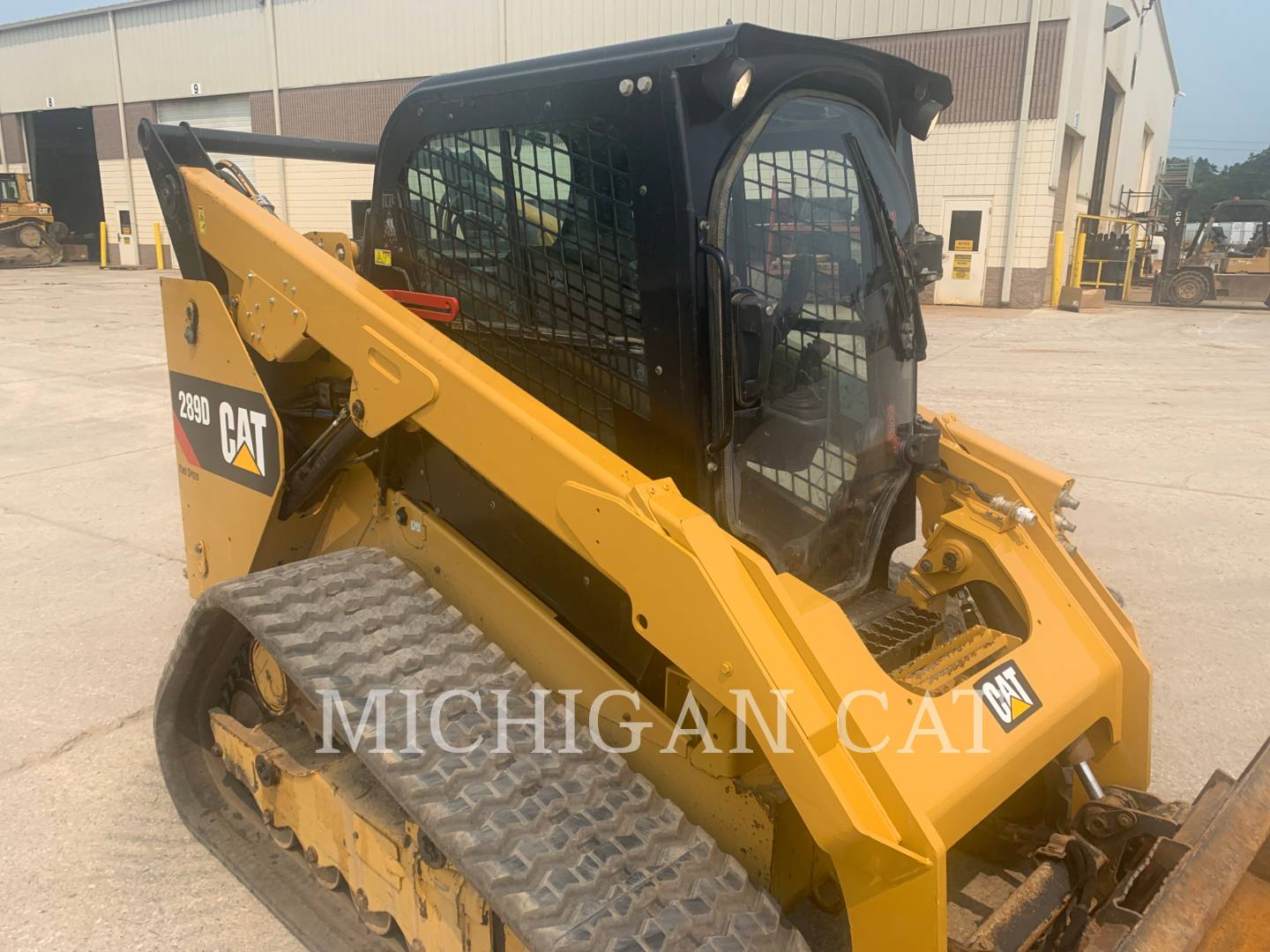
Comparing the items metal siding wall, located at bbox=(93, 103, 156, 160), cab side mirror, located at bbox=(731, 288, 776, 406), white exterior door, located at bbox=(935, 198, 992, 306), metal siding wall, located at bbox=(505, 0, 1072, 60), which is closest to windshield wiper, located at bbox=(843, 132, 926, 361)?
cab side mirror, located at bbox=(731, 288, 776, 406)

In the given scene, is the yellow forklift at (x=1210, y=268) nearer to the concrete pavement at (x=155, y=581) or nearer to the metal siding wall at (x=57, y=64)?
the concrete pavement at (x=155, y=581)

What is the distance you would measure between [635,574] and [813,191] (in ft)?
3.53

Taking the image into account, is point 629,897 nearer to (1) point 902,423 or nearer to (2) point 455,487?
(2) point 455,487

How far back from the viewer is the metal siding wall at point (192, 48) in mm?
25359

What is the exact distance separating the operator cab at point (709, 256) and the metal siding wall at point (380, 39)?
2131 cm

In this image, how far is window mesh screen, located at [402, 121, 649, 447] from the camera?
6.87 ft

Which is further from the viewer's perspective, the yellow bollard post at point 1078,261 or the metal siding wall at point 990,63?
the yellow bollard post at point 1078,261

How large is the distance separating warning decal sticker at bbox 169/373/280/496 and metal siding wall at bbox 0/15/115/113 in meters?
31.0

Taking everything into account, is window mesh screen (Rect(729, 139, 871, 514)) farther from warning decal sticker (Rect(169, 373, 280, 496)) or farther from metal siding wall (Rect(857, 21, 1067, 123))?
metal siding wall (Rect(857, 21, 1067, 123))

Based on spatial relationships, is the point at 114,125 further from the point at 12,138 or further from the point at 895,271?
the point at 895,271

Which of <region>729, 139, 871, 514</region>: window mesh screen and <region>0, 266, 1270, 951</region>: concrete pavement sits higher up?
<region>729, 139, 871, 514</region>: window mesh screen

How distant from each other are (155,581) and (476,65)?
21462mm

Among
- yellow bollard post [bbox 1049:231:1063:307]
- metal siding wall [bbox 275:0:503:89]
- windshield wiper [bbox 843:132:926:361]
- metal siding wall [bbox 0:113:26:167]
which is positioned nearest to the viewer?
windshield wiper [bbox 843:132:926:361]

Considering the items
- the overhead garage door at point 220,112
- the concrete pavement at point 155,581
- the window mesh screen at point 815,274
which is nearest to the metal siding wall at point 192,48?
the overhead garage door at point 220,112
